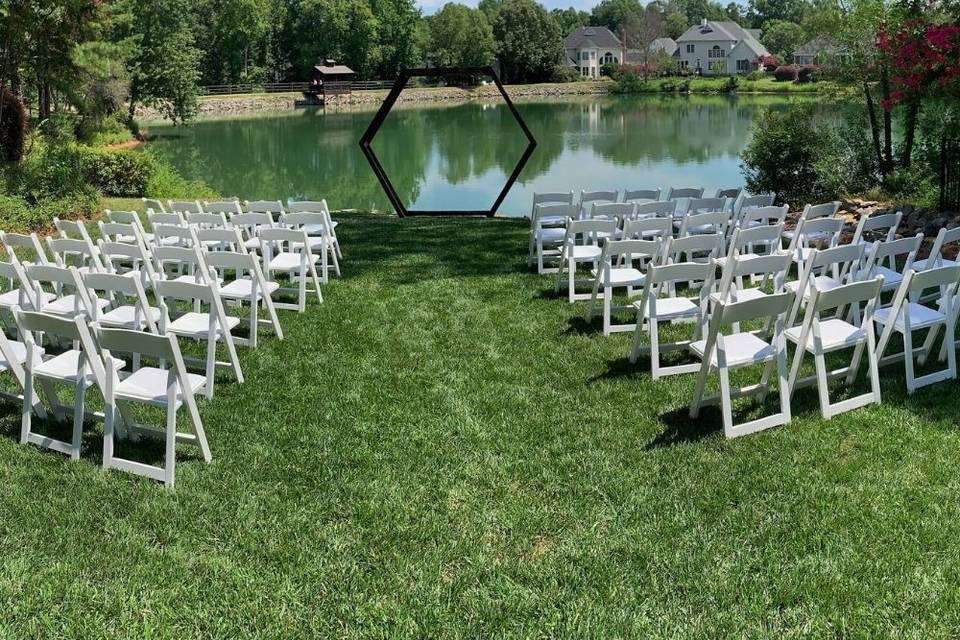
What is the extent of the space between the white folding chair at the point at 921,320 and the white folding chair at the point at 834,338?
7.7 inches

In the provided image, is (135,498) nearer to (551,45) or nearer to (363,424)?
(363,424)

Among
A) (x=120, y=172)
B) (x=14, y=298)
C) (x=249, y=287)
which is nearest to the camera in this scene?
(x=14, y=298)

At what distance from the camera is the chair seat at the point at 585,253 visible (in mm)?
7825

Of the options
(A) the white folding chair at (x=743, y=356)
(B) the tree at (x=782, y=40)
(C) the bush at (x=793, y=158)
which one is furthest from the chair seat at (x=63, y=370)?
(B) the tree at (x=782, y=40)

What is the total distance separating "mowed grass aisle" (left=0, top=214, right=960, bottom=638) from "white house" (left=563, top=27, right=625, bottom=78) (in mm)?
91872

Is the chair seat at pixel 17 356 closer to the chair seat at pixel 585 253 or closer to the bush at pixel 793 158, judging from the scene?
the chair seat at pixel 585 253

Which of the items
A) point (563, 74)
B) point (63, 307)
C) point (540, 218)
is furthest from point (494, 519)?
Result: point (563, 74)

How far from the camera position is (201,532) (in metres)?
3.66

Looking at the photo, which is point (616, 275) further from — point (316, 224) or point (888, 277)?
point (316, 224)

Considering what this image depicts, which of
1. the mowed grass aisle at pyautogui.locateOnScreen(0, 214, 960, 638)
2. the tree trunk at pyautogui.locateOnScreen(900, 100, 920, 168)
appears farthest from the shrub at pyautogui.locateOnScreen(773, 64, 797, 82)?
the mowed grass aisle at pyautogui.locateOnScreen(0, 214, 960, 638)

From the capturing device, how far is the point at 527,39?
3041 inches

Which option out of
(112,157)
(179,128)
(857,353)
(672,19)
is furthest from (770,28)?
(857,353)

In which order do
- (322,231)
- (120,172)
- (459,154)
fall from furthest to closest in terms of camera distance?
(459,154) < (120,172) < (322,231)

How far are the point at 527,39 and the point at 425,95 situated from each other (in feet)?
61.2
